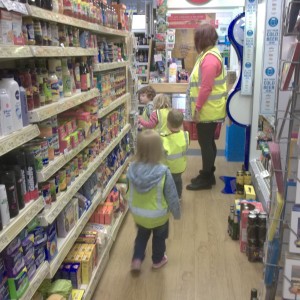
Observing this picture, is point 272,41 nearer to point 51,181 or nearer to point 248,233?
point 248,233

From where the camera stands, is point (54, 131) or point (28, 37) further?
point (54, 131)

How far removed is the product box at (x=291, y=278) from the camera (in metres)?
1.63

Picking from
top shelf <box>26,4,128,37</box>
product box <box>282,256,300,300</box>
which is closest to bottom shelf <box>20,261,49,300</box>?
product box <box>282,256,300,300</box>

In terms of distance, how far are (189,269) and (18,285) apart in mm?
1642

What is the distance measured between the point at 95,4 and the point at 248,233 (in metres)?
2.28

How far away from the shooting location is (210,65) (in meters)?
4.22

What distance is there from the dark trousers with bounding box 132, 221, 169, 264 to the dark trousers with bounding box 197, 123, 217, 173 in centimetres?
183

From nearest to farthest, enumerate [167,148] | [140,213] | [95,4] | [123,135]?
[140,213] → [95,4] → [167,148] → [123,135]

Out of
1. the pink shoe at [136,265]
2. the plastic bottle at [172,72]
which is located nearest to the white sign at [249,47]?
the plastic bottle at [172,72]

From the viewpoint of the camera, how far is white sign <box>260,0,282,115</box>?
143 inches

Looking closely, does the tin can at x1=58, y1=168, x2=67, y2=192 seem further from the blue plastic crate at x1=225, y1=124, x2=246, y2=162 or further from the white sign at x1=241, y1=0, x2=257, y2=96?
the blue plastic crate at x1=225, y1=124, x2=246, y2=162

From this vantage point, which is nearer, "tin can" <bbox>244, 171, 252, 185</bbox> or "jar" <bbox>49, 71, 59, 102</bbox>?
"jar" <bbox>49, 71, 59, 102</bbox>

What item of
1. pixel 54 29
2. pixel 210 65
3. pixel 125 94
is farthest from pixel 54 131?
pixel 210 65

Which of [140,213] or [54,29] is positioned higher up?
[54,29]
